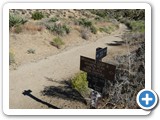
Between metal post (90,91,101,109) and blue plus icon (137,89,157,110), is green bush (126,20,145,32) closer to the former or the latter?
blue plus icon (137,89,157,110)

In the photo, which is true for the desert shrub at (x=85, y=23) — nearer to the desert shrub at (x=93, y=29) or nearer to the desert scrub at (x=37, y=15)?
the desert shrub at (x=93, y=29)

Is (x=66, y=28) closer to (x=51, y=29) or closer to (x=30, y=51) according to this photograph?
(x=51, y=29)

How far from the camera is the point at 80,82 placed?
688 cm

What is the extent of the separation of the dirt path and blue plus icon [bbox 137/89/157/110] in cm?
82

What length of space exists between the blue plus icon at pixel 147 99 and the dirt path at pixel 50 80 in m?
0.82

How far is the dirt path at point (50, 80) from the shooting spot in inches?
264

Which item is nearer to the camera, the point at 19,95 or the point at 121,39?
the point at 19,95

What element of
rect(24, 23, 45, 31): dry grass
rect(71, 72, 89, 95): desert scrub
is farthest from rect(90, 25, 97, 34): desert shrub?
rect(71, 72, 89, 95): desert scrub

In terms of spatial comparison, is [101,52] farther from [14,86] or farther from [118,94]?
[14,86]

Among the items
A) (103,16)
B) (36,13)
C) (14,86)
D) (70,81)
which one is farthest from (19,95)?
(103,16)

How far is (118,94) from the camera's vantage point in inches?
273

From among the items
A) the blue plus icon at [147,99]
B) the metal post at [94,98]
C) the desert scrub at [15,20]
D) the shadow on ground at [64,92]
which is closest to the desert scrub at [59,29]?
the desert scrub at [15,20]
